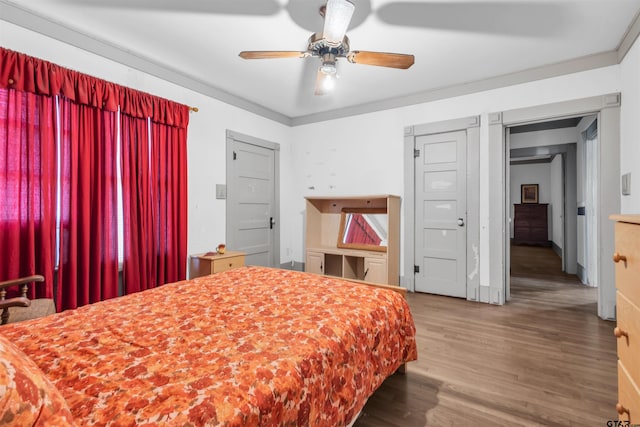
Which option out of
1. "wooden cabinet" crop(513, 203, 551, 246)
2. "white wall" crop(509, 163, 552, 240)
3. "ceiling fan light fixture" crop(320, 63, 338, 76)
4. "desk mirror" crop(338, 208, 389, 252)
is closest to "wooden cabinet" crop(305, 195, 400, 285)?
"desk mirror" crop(338, 208, 389, 252)

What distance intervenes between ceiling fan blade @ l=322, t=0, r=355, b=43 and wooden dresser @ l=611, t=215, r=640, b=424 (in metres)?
1.72

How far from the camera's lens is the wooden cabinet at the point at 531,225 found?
8.22 meters

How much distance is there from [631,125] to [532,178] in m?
6.63

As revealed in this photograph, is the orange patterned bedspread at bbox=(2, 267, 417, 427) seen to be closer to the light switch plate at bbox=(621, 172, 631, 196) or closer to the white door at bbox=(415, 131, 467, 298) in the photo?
the white door at bbox=(415, 131, 467, 298)

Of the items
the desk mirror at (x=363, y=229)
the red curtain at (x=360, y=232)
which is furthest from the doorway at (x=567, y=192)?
the red curtain at (x=360, y=232)

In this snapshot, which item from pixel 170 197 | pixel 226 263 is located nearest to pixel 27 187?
pixel 170 197

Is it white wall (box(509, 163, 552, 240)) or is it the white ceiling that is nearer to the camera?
the white ceiling

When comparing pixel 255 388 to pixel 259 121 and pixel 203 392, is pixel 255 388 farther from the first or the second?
pixel 259 121

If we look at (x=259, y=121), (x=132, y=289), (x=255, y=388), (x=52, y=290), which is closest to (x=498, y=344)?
(x=255, y=388)

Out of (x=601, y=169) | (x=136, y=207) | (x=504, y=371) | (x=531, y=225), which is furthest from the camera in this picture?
(x=531, y=225)

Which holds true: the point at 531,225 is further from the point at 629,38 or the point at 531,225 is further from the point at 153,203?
the point at 153,203

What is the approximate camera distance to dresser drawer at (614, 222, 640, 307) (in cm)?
108

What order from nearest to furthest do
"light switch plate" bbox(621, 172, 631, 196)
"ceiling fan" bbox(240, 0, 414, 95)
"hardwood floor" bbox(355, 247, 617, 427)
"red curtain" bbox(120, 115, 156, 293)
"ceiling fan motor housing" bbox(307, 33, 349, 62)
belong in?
"hardwood floor" bbox(355, 247, 617, 427), "ceiling fan" bbox(240, 0, 414, 95), "ceiling fan motor housing" bbox(307, 33, 349, 62), "light switch plate" bbox(621, 172, 631, 196), "red curtain" bbox(120, 115, 156, 293)

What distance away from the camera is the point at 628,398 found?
117cm
